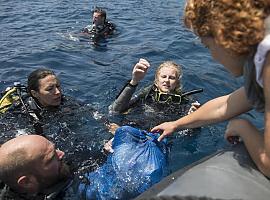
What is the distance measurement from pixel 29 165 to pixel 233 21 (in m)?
2.01

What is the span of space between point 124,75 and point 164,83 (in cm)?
229

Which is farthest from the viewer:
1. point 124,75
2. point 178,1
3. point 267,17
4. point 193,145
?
point 178,1

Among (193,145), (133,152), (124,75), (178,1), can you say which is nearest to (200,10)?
(133,152)

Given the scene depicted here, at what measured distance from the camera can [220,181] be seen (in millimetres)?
1778

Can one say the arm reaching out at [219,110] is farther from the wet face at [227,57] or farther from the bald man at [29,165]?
the bald man at [29,165]

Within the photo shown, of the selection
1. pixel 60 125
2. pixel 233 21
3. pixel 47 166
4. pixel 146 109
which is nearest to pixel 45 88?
pixel 60 125

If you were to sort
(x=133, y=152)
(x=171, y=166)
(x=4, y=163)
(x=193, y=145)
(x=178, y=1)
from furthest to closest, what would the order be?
(x=178, y=1), (x=193, y=145), (x=171, y=166), (x=133, y=152), (x=4, y=163)

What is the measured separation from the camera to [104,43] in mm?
10352

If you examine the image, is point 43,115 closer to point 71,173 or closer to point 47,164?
point 71,173

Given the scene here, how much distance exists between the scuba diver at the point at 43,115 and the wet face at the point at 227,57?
3.38 meters

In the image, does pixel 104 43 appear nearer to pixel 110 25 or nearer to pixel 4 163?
pixel 110 25

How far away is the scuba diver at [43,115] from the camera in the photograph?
5398mm

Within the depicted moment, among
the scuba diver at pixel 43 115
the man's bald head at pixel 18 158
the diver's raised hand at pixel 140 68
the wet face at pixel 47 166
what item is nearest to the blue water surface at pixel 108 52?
the scuba diver at pixel 43 115

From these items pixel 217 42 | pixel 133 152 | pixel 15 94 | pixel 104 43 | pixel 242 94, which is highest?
pixel 217 42
